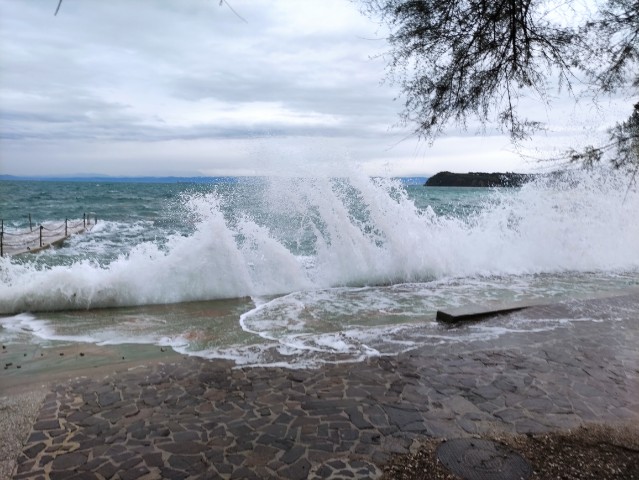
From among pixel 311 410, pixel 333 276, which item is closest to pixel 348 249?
pixel 333 276

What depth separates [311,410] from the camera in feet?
14.6

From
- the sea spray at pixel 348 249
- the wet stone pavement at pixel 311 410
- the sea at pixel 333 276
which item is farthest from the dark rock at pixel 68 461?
the sea spray at pixel 348 249

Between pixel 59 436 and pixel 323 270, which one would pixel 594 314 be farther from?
pixel 59 436

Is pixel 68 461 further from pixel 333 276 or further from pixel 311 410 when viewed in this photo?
pixel 333 276

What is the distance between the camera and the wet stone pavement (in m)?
3.59

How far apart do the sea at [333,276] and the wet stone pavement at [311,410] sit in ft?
2.33

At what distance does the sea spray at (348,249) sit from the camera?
10.1 meters

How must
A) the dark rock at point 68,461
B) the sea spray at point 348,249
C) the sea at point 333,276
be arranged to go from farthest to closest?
the sea spray at point 348,249 < the sea at point 333,276 < the dark rock at point 68,461

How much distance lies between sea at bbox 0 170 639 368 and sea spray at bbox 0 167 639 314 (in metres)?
0.04

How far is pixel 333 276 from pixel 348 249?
3.16ft

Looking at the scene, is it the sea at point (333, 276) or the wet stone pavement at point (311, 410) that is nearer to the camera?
the wet stone pavement at point (311, 410)

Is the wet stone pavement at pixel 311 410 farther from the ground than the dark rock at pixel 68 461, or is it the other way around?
the dark rock at pixel 68 461

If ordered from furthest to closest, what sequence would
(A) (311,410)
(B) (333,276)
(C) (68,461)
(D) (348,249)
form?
1. (D) (348,249)
2. (B) (333,276)
3. (A) (311,410)
4. (C) (68,461)

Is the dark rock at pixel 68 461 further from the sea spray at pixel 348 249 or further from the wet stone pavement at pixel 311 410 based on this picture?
→ the sea spray at pixel 348 249
